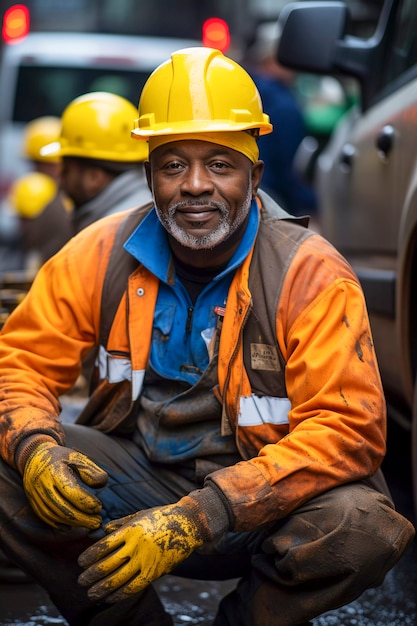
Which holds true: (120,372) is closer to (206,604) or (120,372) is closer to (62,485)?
(62,485)

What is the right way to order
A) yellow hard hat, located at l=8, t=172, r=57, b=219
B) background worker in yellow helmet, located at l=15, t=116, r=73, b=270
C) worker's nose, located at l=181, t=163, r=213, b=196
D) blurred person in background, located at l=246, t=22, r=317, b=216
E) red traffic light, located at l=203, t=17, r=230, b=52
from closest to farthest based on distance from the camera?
worker's nose, located at l=181, t=163, r=213, b=196, background worker in yellow helmet, located at l=15, t=116, r=73, b=270, blurred person in background, located at l=246, t=22, r=317, b=216, yellow hard hat, located at l=8, t=172, r=57, b=219, red traffic light, located at l=203, t=17, r=230, b=52

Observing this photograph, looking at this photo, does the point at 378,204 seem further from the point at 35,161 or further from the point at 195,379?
the point at 35,161

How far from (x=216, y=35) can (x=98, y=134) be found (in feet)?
39.2

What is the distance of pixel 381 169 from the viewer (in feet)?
14.3

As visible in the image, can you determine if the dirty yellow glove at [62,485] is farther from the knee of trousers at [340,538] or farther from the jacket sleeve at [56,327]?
the knee of trousers at [340,538]

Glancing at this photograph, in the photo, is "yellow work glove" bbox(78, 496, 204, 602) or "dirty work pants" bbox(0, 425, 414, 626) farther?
"dirty work pants" bbox(0, 425, 414, 626)

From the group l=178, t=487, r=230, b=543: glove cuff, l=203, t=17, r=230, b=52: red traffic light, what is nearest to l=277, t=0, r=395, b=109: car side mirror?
l=178, t=487, r=230, b=543: glove cuff

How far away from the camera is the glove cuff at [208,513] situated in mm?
2775

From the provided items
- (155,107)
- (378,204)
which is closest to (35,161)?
(378,204)

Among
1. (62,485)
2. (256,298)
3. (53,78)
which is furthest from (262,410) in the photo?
(53,78)

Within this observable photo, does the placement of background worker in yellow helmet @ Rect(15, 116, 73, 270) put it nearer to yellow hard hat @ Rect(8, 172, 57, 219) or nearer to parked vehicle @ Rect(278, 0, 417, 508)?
yellow hard hat @ Rect(8, 172, 57, 219)

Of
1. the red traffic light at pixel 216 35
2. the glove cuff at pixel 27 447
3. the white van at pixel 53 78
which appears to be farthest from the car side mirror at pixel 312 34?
the red traffic light at pixel 216 35

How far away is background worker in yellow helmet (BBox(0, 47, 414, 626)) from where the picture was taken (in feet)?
9.31

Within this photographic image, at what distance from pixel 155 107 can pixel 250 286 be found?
0.57 metres
